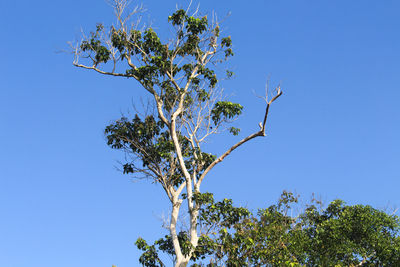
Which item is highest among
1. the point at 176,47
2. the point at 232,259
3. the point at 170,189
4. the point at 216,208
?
the point at 176,47

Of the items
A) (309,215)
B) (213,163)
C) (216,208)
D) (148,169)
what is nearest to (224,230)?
(216,208)

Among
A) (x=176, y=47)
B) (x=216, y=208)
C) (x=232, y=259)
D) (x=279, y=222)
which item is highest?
(x=176, y=47)

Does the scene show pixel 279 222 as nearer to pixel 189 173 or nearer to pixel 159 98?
pixel 189 173

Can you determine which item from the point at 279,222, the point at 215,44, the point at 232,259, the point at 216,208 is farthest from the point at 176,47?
the point at 279,222

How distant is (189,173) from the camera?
15.3 meters

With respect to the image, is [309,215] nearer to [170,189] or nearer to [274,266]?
[274,266]

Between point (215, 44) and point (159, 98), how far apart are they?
2.50 m

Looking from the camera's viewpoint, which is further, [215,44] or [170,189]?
[215,44]

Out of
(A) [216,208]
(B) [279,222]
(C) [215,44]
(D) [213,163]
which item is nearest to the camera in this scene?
(A) [216,208]

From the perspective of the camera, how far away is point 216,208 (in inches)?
551

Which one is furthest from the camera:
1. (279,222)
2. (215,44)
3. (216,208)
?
(279,222)

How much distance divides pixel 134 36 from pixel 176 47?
1352mm

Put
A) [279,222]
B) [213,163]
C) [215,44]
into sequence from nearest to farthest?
[213,163], [215,44], [279,222]

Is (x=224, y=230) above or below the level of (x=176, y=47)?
below
